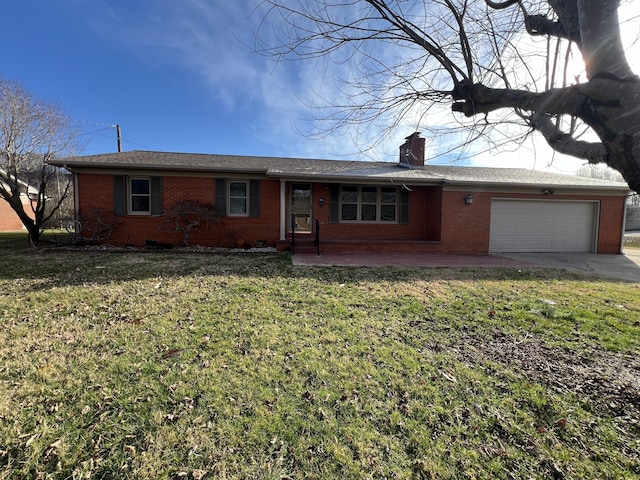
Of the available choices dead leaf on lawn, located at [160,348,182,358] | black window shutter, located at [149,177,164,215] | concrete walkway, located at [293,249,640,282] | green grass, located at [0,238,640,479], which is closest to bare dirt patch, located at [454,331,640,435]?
green grass, located at [0,238,640,479]

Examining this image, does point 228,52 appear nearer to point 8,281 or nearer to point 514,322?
point 8,281

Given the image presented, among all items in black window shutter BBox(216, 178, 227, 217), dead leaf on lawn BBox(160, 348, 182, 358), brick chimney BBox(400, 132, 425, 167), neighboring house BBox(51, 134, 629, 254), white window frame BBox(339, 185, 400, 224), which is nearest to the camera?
dead leaf on lawn BBox(160, 348, 182, 358)

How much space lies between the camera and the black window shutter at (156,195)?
35.4ft

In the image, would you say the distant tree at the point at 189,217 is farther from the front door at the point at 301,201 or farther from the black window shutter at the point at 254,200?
the front door at the point at 301,201

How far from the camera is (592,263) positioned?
9.80 m

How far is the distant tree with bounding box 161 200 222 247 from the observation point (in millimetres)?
10586

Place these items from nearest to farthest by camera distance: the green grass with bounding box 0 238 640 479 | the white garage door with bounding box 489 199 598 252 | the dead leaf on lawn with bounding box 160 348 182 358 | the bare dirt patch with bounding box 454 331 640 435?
the green grass with bounding box 0 238 640 479, the bare dirt patch with bounding box 454 331 640 435, the dead leaf on lawn with bounding box 160 348 182 358, the white garage door with bounding box 489 199 598 252

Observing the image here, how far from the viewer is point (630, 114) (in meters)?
2.00

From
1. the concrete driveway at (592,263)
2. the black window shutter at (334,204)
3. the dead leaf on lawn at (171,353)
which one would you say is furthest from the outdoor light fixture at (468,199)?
the dead leaf on lawn at (171,353)

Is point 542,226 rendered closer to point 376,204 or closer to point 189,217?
point 376,204

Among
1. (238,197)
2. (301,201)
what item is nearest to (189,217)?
(238,197)

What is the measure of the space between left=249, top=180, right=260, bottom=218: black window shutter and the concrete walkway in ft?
9.00

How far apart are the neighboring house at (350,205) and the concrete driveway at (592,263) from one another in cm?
81

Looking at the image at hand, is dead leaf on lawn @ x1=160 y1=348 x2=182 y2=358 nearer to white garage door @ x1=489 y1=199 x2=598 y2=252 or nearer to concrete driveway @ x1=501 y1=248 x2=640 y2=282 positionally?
concrete driveway @ x1=501 y1=248 x2=640 y2=282
